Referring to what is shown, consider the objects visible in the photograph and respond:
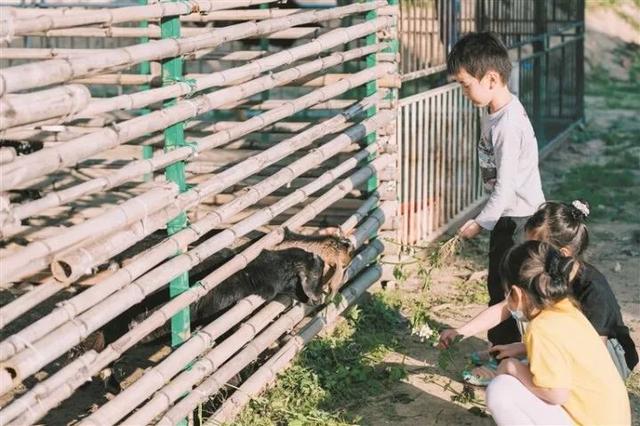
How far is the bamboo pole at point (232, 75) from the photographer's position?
4219 millimetres

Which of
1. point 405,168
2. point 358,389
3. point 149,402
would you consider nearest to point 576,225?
point 358,389

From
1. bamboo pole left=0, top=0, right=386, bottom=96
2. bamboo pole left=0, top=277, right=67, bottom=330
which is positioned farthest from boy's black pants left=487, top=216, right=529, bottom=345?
bamboo pole left=0, top=277, right=67, bottom=330

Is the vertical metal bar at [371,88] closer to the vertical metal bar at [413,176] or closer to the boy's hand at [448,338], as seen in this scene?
the vertical metal bar at [413,176]

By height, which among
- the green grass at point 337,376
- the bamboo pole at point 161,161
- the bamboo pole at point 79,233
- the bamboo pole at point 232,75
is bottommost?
the green grass at point 337,376

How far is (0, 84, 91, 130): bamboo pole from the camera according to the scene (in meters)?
3.53

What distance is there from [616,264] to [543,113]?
18.8 ft

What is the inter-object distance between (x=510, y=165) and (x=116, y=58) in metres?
2.26

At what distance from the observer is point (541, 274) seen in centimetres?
442

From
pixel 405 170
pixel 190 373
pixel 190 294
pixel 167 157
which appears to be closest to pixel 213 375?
pixel 190 373

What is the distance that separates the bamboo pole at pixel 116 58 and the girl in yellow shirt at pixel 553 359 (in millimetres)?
1602

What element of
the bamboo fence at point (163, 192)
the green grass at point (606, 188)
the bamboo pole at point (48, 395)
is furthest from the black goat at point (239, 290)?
the green grass at point (606, 188)

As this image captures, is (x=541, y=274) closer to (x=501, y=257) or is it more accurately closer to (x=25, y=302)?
(x=501, y=257)

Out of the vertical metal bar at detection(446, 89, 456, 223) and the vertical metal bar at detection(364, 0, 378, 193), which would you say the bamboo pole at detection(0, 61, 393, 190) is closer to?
the vertical metal bar at detection(364, 0, 378, 193)

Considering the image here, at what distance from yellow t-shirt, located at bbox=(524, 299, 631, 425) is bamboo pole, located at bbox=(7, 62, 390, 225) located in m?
1.61
